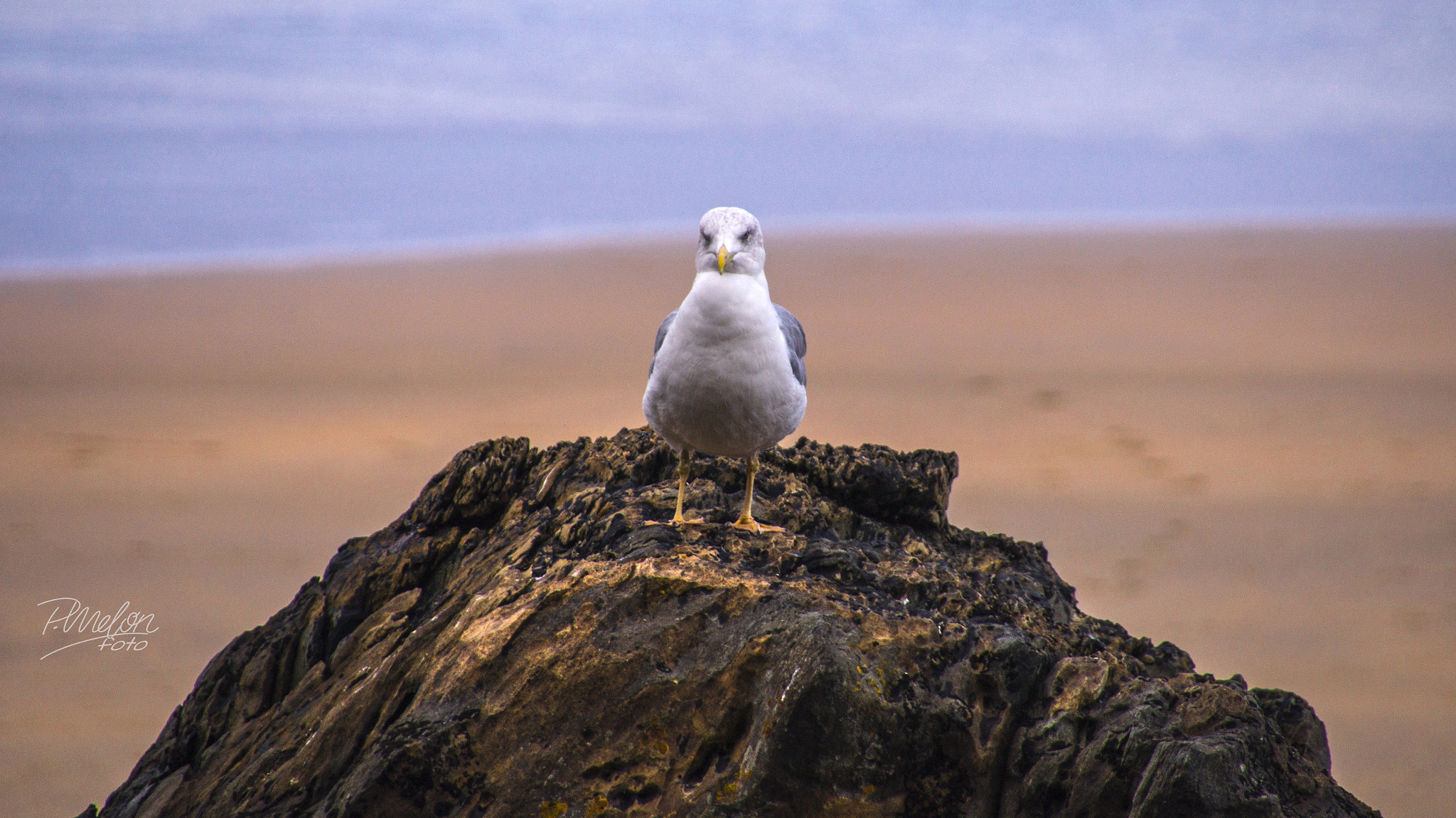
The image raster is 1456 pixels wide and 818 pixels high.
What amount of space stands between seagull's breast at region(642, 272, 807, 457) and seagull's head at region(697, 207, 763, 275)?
0.15 ft

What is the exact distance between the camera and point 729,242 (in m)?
3.89

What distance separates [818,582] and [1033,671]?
77cm

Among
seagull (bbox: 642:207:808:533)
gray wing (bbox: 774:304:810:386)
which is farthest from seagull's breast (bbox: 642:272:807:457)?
gray wing (bbox: 774:304:810:386)

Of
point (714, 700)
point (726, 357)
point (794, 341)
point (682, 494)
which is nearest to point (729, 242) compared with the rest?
point (726, 357)

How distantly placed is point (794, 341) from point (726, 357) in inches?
24.8

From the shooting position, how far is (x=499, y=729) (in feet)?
10.7

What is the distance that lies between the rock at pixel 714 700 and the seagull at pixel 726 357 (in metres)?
0.42

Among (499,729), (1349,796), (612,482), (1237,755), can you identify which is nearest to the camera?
(1237,755)

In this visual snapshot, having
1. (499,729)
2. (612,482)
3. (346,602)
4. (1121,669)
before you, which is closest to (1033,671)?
(1121,669)

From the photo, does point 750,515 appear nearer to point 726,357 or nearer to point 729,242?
point 726,357

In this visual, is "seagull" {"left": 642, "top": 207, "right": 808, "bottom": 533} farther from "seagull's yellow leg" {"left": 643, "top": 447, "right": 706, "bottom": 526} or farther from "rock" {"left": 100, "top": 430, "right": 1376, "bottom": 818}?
"rock" {"left": 100, "top": 430, "right": 1376, "bottom": 818}

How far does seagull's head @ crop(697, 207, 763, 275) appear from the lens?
389cm

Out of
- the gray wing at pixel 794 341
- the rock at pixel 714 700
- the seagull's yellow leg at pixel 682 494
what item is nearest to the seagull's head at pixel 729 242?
the gray wing at pixel 794 341

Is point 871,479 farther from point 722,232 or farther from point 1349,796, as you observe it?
point 1349,796
